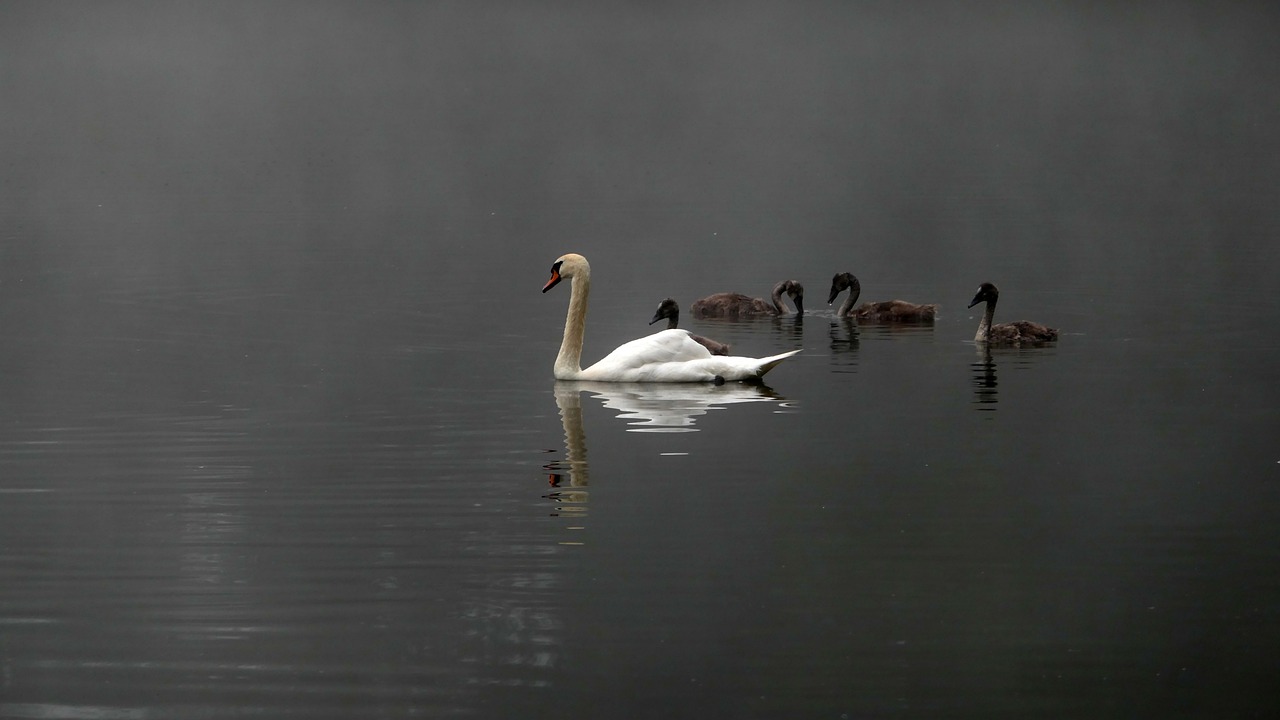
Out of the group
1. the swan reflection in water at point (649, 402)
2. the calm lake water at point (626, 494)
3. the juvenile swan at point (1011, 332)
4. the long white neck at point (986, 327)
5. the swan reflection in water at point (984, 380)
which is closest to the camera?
the calm lake water at point (626, 494)

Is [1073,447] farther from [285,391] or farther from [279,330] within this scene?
[279,330]

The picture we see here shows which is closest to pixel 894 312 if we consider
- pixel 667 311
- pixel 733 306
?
pixel 733 306

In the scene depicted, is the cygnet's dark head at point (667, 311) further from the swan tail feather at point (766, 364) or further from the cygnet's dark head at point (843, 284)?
the swan tail feather at point (766, 364)

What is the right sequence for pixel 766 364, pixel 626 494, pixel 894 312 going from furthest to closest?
1. pixel 894 312
2. pixel 766 364
3. pixel 626 494

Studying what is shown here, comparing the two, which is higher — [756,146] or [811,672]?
[756,146]

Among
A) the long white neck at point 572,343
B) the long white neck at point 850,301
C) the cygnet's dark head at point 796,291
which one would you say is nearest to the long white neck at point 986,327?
the long white neck at point 850,301

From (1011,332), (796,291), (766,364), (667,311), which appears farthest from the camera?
(796,291)

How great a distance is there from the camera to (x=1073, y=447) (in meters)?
14.2

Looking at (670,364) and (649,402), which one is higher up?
(670,364)

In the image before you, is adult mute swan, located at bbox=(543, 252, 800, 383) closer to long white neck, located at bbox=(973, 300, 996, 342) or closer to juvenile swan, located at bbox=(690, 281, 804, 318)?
long white neck, located at bbox=(973, 300, 996, 342)

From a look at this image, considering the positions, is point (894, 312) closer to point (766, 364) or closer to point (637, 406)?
point (766, 364)

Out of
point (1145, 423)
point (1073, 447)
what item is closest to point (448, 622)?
point (1073, 447)

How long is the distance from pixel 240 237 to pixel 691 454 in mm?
27574

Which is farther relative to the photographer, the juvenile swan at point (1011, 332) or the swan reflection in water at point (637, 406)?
the juvenile swan at point (1011, 332)
